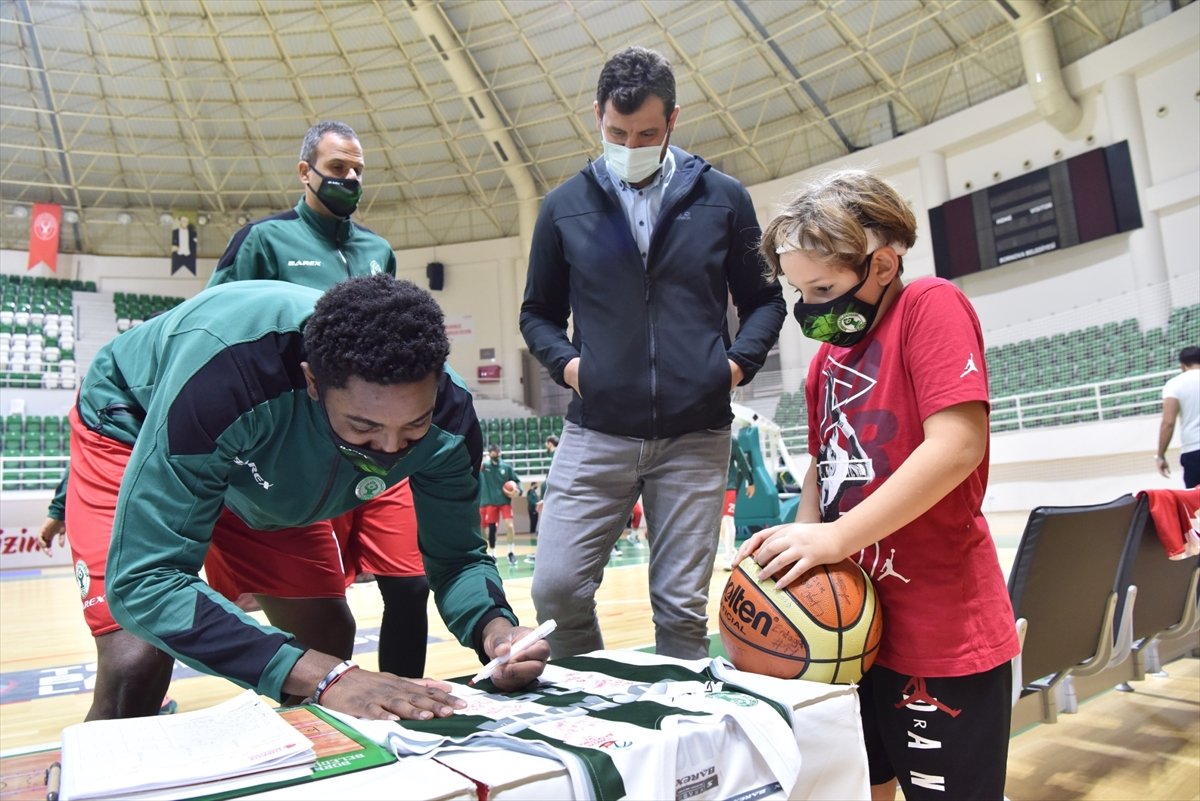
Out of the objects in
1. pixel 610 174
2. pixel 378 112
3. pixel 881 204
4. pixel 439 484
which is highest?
pixel 378 112

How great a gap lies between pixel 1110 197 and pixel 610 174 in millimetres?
15126

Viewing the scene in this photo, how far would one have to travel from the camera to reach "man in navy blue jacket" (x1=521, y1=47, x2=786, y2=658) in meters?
2.11

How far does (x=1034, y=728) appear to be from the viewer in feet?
10.5

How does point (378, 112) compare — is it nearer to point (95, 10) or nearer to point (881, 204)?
point (95, 10)

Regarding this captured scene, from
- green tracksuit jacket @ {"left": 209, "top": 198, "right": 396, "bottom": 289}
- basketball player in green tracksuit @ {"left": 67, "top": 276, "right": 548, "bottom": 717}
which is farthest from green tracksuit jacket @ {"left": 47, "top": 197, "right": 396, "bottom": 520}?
basketball player in green tracksuit @ {"left": 67, "top": 276, "right": 548, "bottom": 717}

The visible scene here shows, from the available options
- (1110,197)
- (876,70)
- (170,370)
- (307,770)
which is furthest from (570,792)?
(876,70)

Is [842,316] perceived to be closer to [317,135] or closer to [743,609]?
[743,609]

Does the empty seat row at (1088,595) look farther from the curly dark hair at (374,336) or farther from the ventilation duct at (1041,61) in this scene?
the ventilation duct at (1041,61)

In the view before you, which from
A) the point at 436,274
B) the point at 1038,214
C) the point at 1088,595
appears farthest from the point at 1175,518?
the point at 436,274

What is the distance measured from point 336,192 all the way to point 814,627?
85.5 inches

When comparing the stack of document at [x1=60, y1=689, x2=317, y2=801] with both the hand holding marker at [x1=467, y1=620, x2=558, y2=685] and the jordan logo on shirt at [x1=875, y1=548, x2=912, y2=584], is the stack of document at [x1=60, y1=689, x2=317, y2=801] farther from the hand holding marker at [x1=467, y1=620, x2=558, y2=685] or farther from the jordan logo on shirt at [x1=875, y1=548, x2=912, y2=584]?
the jordan logo on shirt at [x1=875, y1=548, x2=912, y2=584]

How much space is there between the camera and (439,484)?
184cm

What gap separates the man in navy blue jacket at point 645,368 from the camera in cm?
211

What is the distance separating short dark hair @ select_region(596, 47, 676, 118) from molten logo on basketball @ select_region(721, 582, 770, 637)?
126cm
